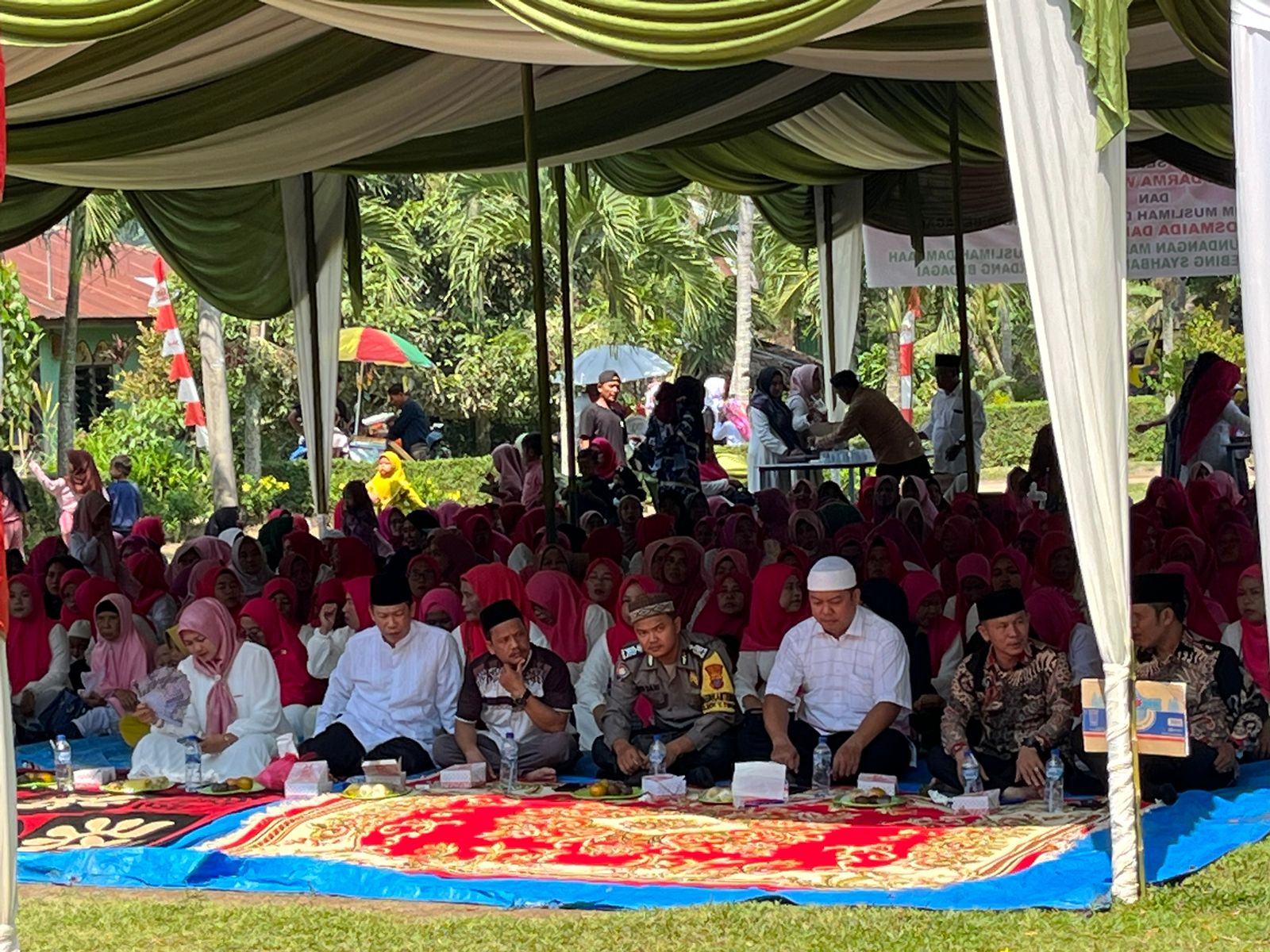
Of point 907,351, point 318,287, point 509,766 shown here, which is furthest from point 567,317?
point 907,351

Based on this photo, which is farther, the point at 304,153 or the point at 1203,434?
the point at 1203,434

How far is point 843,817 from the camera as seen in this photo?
6043 millimetres

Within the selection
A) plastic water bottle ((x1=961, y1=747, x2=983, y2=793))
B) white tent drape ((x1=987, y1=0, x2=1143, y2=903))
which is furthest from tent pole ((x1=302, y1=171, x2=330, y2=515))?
white tent drape ((x1=987, y1=0, x2=1143, y2=903))

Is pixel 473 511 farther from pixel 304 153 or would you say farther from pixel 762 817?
pixel 762 817

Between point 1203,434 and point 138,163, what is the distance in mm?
7369

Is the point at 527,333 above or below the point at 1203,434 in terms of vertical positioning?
above

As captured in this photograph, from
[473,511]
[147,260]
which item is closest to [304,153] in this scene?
[473,511]

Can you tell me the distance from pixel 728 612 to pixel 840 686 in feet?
3.85

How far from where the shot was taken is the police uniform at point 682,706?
6777 millimetres

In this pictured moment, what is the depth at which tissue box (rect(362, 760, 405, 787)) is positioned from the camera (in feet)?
22.0

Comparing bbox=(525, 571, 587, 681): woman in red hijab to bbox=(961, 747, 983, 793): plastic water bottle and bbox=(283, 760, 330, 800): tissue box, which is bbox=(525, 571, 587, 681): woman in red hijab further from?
bbox=(961, 747, 983, 793): plastic water bottle

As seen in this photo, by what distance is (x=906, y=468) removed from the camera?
12812mm

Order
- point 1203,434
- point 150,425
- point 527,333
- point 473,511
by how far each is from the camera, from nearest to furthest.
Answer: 1. point 473,511
2. point 1203,434
3. point 150,425
4. point 527,333

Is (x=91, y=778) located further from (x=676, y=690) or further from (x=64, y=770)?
(x=676, y=690)
